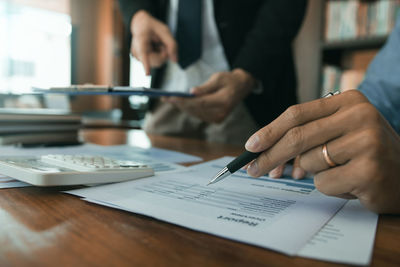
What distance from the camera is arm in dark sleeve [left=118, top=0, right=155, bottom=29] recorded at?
107 cm

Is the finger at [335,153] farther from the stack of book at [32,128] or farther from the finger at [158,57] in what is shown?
the finger at [158,57]

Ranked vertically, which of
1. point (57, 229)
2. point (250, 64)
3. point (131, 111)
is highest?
point (250, 64)

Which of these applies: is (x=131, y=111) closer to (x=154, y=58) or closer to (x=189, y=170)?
(x=154, y=58)

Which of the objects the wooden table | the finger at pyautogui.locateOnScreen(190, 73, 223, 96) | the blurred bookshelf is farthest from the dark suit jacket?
the blurred bookshelf

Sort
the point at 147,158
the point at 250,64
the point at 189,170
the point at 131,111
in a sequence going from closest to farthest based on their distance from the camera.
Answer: the point at 189,170 → the point at 147,158 → the point at 250,64 → the point at 131,111

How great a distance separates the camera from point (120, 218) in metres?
0.32

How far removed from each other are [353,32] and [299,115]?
1.74 meters

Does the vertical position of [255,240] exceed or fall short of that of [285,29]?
it falls short

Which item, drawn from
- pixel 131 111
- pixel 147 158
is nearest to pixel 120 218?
pixel 147 158

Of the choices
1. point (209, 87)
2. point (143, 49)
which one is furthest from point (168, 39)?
point (209, 87)

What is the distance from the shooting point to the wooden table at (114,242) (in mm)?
238

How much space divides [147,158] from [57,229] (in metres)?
0.36

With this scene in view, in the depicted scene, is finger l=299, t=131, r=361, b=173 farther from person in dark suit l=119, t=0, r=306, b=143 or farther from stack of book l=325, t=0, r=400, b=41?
stack of book l=325, t=0, r=400, b=41

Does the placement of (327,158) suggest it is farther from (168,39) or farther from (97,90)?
(168,39)
